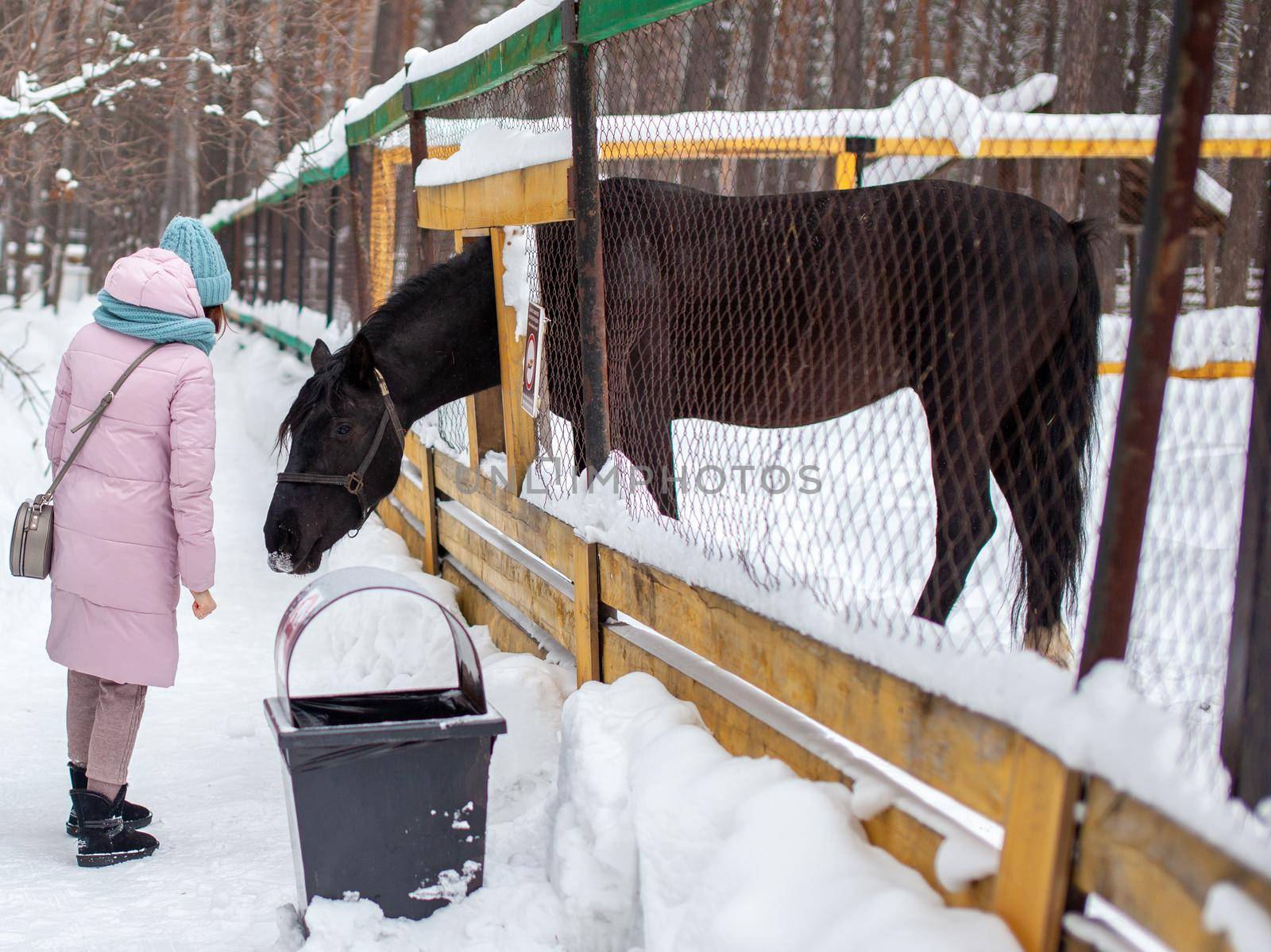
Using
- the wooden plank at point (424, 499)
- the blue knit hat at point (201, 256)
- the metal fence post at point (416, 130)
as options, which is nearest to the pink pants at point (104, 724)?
the blue knit hat at point (201, 256)

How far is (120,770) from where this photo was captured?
337cm

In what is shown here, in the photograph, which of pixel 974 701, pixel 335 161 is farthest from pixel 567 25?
pixel 335 161

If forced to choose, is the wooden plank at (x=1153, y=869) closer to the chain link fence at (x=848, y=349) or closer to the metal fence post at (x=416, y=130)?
the chain link fence at (x=848, y=349)

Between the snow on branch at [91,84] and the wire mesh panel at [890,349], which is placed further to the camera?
the snow on branch at [91,84]

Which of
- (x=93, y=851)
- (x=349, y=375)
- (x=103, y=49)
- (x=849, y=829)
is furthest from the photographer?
(x=103, y=49)

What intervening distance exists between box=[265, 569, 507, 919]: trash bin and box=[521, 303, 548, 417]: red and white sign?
1.33 meters

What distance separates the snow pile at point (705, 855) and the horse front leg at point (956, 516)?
1.18 meters

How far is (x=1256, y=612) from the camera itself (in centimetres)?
170

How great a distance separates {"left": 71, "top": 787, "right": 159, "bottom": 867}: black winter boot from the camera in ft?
10.7

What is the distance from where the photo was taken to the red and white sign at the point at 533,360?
3.91 m

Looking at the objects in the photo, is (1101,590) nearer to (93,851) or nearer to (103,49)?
(93,851)

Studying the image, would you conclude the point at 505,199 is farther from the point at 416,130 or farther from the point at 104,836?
the point at 104,836

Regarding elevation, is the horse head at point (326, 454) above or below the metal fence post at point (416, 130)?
below

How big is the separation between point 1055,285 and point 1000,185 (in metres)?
4.25
